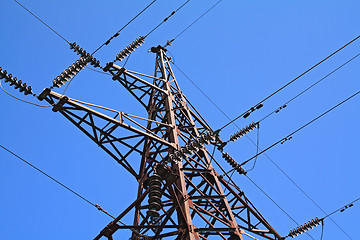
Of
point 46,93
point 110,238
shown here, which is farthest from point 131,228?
point 46,93

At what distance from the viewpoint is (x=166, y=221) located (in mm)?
10555

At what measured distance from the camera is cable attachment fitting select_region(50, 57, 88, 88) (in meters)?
10.8

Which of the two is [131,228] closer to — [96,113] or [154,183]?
[154,183]

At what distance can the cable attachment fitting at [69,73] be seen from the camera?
35.6 feet

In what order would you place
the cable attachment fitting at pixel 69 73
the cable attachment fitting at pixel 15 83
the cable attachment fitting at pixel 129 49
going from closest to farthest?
the cable attachment fitting at pixel 15 83
the cable attachment fitting at pixel 69 73
the cable attachment fitting at pixel 129 49

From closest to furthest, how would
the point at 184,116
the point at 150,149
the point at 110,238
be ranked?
the point at 110,238 < the point at 150,149 < the point at 184,116

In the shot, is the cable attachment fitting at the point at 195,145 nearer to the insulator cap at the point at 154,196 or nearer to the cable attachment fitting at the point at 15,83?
the insulator cap at the point at 154,196

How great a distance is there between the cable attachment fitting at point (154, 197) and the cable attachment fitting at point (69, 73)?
3440mm

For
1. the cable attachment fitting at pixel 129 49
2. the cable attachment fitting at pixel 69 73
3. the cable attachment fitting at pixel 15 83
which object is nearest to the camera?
the cable attachment fitting at pixel 15 83

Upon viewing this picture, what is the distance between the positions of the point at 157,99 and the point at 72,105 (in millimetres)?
5023

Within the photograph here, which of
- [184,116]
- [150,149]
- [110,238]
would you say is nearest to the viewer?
[110,238]

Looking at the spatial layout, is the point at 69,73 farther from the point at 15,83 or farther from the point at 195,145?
the point at 195,145

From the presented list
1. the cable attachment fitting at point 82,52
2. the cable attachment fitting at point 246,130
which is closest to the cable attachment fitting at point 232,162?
the cable attachment fitting at point 246,130

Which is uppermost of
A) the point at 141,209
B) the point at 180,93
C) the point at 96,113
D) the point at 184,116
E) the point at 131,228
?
the point at 180,93
